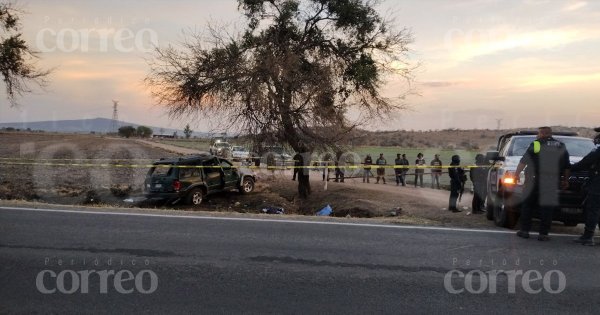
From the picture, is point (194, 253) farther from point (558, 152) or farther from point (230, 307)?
point (558, 152)

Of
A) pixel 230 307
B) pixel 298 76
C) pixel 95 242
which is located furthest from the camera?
pixel 298 76

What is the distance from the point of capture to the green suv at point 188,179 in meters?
17.2

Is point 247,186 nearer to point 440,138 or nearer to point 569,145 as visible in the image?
point 569,145

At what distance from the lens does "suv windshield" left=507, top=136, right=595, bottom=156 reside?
379 inches

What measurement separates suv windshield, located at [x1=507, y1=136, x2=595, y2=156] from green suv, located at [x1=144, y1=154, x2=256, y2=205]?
35.5ft

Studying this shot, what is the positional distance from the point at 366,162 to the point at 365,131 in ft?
22.6

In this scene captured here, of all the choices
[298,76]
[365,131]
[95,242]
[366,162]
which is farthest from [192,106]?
[95,242]

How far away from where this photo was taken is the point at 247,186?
20781 mm

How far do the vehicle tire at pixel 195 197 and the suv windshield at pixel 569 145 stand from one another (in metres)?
10.8

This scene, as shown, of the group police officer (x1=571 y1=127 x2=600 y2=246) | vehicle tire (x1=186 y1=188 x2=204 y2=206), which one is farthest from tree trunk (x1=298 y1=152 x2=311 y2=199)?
police officer (x1=571 y1=127 x2=600 y2=246)

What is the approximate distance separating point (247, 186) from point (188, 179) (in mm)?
3662

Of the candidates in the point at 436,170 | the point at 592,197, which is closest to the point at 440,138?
the point at 436,170

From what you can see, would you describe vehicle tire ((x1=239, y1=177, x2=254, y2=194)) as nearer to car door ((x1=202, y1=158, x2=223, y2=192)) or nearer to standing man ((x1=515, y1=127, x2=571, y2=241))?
car door ((x1=202, y1=158, x2=223, y2=192))

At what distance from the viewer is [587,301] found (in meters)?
5.28
